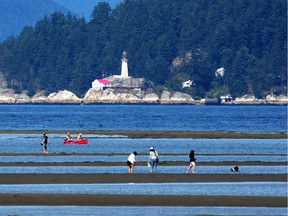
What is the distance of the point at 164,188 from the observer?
46.7m

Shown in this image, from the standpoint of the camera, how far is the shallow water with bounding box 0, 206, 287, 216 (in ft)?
129

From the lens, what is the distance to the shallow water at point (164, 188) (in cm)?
4503

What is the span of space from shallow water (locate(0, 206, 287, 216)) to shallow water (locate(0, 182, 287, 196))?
4007 mm

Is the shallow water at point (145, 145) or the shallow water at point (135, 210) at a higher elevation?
the shallow water at point (135, 210)

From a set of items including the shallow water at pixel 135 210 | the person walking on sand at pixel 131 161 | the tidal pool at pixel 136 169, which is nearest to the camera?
the shallow water at pixel 135 210

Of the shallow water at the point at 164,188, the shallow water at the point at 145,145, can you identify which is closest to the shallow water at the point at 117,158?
the shallow water at the point at 145,145

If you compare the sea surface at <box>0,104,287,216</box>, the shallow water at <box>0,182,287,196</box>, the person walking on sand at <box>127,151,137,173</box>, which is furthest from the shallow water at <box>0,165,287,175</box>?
the shallow water at <box>0,182,287,196</box>

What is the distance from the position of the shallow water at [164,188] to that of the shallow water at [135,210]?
13.1 ft

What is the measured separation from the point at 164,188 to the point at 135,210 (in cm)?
661

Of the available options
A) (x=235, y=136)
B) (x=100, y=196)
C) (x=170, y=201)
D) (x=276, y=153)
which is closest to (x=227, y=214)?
(x=170, y=201)

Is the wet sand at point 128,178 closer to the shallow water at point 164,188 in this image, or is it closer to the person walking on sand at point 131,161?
the person walking on sand at point 131,161

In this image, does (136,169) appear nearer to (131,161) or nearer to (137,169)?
(137,169)

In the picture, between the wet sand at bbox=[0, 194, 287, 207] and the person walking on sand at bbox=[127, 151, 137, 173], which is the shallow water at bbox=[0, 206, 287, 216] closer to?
the wet sand at bbox=[0, 194, 287, 207]

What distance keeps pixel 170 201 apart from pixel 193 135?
52486mm
